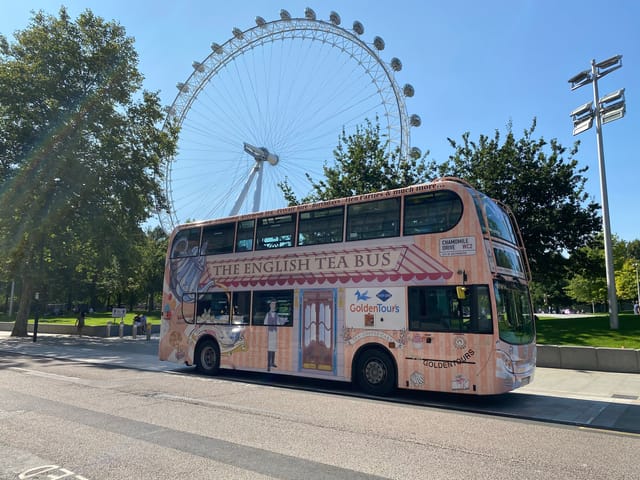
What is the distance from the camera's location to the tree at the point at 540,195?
2364 cm

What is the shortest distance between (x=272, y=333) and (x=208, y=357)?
9.12 feet

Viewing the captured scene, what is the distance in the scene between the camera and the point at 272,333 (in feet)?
40.8

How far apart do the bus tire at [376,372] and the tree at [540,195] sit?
627 inches

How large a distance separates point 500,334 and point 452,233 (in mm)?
2227

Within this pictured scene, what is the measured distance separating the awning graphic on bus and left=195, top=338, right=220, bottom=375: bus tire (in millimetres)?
A: 1955

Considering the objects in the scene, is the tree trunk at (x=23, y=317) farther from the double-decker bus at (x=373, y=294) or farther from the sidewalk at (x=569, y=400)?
the double-decker bus at (x=373, y=294)

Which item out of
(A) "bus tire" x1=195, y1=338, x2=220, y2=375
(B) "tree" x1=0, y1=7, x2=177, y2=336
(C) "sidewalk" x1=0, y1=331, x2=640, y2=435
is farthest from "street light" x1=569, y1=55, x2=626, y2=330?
(B) "tree" x1=0, y1=7, x2=177, y2=336

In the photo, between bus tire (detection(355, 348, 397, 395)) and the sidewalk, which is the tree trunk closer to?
the sidewalk

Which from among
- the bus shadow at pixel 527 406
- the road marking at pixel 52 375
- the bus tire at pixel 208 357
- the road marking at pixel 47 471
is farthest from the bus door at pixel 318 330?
the road marking at pixel 47 471

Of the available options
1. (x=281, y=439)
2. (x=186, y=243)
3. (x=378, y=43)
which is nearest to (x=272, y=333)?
(x=186, y=243)

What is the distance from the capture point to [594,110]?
20.5 meters

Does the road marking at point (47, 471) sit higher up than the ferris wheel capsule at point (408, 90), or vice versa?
the ferris wheel capsule at point (408, 90)

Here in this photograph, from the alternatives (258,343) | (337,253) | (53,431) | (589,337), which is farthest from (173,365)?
(589,337)

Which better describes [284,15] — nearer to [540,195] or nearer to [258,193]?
[258,193]
